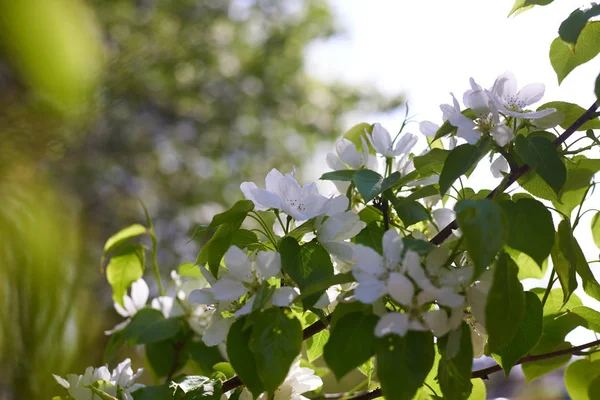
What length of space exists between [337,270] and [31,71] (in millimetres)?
232

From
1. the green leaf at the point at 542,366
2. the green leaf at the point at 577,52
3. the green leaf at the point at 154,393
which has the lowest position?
the green leaf at the point at 542,366

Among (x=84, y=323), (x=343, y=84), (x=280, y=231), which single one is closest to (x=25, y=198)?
(x=84, y=323)

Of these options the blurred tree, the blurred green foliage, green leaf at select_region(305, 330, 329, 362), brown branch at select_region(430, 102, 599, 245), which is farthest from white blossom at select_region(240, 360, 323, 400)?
the blurred tree

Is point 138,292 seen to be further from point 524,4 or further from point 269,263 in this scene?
point 524,4

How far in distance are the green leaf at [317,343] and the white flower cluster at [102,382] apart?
0.39 ft

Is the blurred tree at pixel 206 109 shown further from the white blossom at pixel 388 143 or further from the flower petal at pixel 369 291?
the flower petal at pixel 369 291

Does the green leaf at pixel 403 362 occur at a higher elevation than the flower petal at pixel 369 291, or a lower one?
lower

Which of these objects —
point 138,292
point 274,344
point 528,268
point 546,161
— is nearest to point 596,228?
→ point 528,268

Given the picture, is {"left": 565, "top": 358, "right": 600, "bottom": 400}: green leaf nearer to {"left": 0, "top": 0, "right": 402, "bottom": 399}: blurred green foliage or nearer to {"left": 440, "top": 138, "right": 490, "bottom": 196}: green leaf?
{"left": 440, "top": 138, "right": 490, "bottom": 196}: green leaf

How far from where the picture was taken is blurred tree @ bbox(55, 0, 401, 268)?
420 centimetres

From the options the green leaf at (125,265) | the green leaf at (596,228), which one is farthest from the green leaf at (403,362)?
the green leaf at (125,265)

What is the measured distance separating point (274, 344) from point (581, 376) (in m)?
0.25

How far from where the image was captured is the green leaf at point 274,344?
0.28m

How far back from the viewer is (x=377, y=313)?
0.28m
